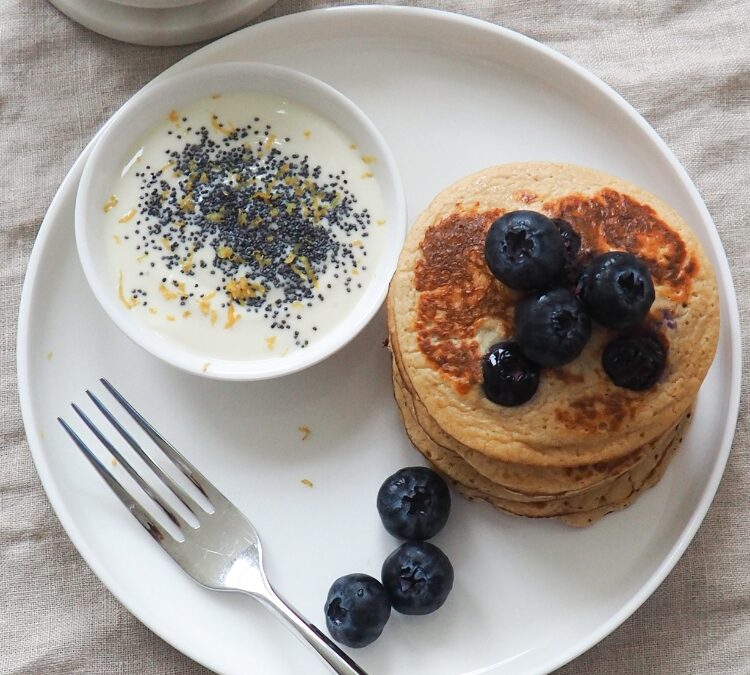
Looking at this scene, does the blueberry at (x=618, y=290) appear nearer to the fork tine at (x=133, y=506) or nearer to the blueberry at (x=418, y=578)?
the blueberry at (x=418, y=578)

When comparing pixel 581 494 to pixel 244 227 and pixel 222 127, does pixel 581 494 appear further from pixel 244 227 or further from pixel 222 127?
pixel 222 127

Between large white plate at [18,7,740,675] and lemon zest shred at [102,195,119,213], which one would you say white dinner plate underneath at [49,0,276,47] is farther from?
lemon zest shred at [102,195,119,213]

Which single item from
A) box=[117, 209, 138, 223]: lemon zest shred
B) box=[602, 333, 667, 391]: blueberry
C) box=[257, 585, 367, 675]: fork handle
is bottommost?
box=[257, 585, 367, 675]: fork handle

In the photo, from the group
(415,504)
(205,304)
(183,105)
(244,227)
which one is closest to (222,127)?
(183,105)

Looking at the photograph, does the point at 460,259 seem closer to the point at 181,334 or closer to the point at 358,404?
the point at 358,404

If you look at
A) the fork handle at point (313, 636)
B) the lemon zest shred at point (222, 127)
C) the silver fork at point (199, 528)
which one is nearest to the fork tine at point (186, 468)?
the silver fork at point (199, 528)

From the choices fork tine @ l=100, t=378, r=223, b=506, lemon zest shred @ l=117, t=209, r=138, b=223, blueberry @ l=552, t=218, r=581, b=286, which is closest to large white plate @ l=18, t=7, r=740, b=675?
fork tine @ l=100, t=378, r=223, b=506

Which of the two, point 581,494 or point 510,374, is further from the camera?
point 581,494
